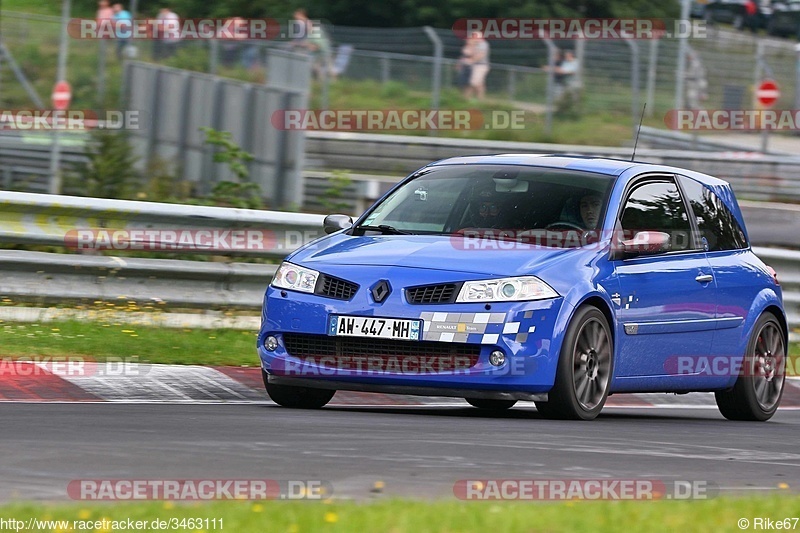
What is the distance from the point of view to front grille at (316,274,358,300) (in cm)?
891

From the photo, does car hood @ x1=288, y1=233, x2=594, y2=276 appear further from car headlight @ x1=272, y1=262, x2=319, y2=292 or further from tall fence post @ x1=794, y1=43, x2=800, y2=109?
tall fence post @ x1=794, y1=43, x2=800, y2=109

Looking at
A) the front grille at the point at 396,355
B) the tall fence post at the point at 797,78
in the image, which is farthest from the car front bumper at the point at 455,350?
the tall fence post at the point at 797,78

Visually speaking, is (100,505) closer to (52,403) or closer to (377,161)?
(52,403)

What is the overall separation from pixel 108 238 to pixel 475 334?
4.44 m

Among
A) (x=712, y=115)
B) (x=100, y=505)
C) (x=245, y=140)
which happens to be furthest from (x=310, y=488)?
(x=712, y=115)

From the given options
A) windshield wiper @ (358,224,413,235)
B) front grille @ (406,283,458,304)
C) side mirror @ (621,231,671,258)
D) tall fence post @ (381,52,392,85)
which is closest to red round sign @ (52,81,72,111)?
tall fence post @ (381,52,392,85)

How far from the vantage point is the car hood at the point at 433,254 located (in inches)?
348

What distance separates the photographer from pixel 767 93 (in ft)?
89.9

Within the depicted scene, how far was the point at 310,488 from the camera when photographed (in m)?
5.97

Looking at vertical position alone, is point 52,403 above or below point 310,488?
below

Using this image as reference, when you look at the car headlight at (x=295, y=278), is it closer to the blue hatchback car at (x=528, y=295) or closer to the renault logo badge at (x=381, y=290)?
the blue hatchback car at (x=528, y=295)

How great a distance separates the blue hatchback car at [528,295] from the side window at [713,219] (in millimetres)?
21

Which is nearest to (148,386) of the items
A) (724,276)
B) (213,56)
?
(724,276)

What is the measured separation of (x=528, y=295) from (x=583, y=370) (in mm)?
603
